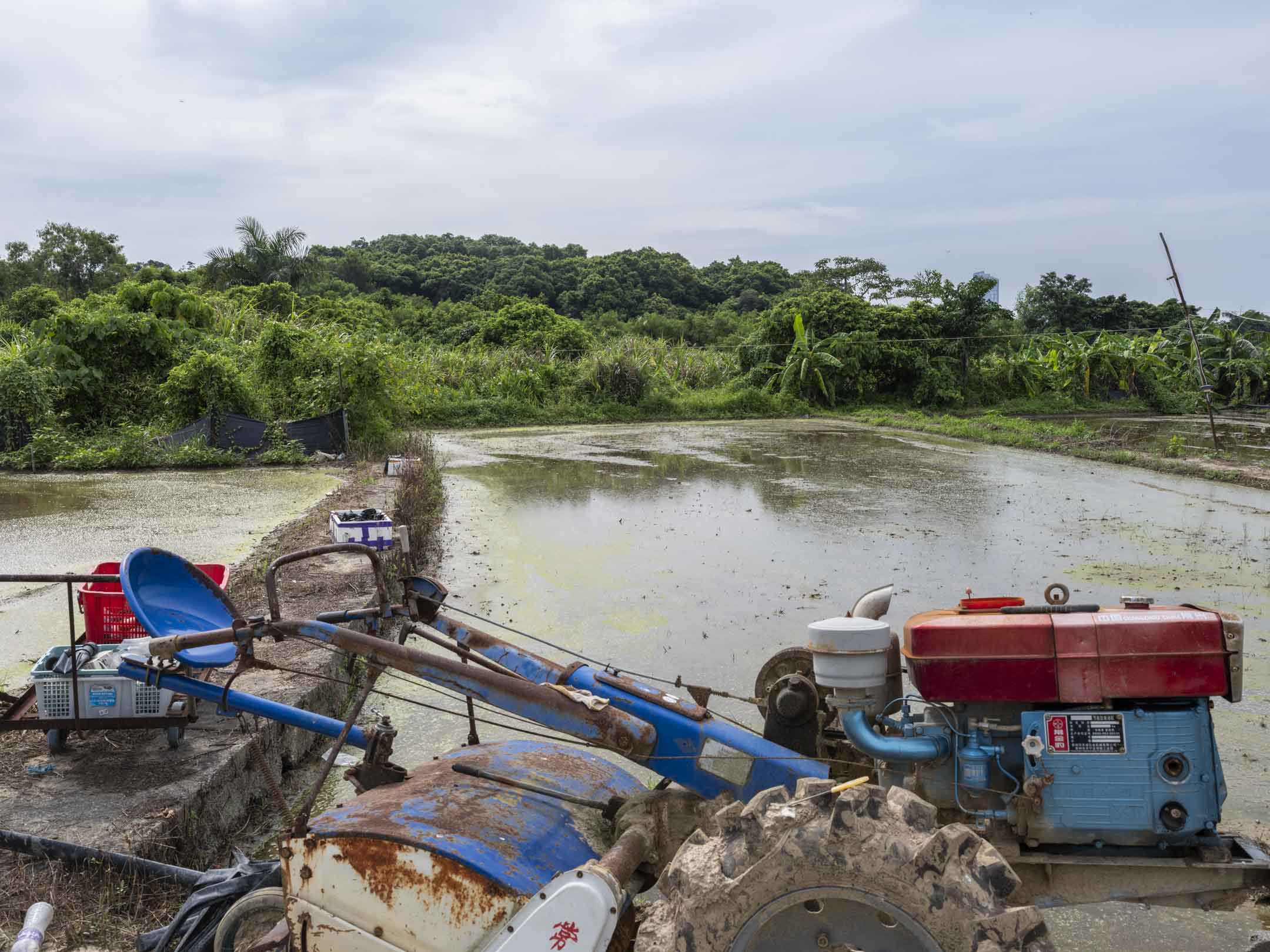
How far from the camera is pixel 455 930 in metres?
2.37

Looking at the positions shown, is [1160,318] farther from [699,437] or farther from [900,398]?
[699,437]

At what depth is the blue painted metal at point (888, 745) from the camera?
2.72 meters

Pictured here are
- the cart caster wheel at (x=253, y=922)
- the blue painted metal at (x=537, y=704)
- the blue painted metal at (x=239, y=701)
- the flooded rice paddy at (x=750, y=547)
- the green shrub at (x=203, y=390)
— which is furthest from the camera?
the green shrub at (x=203, y=390)

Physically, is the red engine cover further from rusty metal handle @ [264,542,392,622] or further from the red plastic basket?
the red plastic basket

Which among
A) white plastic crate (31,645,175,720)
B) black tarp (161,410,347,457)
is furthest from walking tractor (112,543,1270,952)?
black tarp (161,410,347,457)

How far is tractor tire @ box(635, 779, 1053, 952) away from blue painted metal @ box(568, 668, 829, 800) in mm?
376

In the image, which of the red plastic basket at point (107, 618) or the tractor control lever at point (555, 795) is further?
the red plastic basket at point (107, 618)

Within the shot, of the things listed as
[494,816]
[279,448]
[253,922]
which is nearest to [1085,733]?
[494,816]

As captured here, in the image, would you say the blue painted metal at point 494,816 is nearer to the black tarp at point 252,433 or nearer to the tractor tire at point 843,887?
the tractor tire at point 843,887

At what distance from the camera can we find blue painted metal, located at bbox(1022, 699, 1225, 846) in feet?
8.55

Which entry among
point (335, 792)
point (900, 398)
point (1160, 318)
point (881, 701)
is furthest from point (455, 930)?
point (1160, 318)

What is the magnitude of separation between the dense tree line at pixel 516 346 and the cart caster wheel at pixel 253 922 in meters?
15.6

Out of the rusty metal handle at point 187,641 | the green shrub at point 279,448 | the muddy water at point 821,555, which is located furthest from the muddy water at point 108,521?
the rusty metal handle at point 187,641

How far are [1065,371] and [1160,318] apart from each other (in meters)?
14.1
